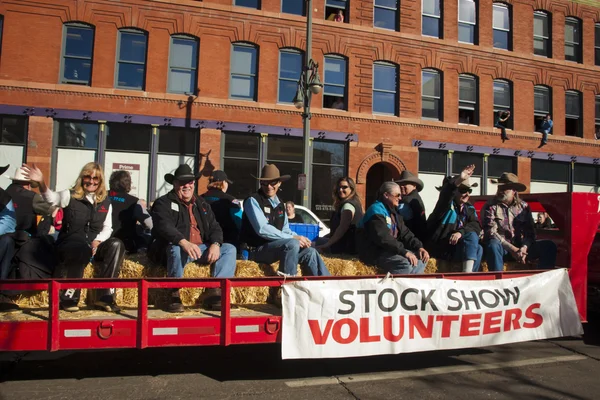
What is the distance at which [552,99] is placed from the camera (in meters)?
19.0

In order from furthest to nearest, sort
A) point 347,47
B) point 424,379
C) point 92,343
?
1. point 347,47
2. point 424,379
3. point 92,343

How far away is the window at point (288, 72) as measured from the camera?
1609 centimetres

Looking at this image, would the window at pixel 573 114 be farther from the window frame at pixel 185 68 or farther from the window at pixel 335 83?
the window frame at pixel 185 68

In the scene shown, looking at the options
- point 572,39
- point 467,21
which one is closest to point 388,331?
point 467,21

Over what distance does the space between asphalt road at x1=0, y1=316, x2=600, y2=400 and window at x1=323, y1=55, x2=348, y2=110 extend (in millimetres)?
12768

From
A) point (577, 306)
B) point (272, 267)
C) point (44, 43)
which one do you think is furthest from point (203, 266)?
point (44, 43)

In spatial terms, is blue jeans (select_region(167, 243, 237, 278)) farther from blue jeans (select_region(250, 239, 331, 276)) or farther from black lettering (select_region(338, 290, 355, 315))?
black lettering (select_region(338, 290, 355, 315))

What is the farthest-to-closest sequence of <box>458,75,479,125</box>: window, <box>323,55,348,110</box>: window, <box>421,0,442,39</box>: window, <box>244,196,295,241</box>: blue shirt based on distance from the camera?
<box>458,75,479,125</box>: window, <box>421,0,442,39</box>: window, <box>323,55,348,110</box>: window, <box>244,196,295,241</box>: blue shirt

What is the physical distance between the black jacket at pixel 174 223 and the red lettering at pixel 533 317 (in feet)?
10.5

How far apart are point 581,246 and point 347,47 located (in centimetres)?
1343

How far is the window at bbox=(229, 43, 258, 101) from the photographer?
15.7 metres

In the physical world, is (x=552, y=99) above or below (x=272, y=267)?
above

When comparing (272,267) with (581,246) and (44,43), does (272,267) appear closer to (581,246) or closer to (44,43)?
(581,246)

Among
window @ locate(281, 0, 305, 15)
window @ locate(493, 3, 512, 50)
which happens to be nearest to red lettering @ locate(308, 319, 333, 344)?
window @ locate(281, 0, 305, 15)
